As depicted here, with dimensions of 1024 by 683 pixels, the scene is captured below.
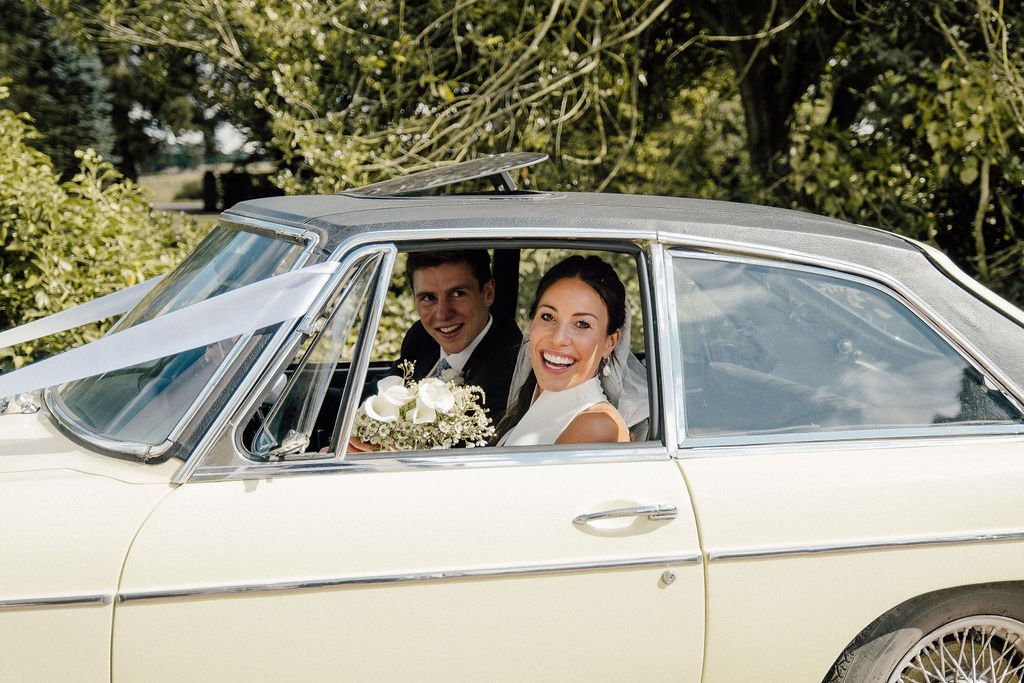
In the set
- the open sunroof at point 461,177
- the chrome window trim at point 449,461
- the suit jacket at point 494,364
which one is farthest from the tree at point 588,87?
the chrome window trim at point 449,461

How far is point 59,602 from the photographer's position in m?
2.13

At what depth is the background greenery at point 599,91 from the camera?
249 inches

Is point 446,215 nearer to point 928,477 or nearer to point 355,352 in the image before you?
point 355,352

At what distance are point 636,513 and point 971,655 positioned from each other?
1.10m

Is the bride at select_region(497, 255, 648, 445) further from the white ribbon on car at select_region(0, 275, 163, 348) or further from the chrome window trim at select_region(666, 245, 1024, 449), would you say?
the white ribbon on car at select_region(0, 275, 163, 348)

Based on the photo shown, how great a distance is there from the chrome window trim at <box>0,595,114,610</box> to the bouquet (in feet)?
2.63

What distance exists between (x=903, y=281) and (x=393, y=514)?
1525 millimetres

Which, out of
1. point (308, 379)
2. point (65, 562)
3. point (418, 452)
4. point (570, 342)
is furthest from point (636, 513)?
point (65, 562)

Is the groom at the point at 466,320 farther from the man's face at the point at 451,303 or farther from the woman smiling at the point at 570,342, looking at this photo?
the woman smiling at the point at 570,342

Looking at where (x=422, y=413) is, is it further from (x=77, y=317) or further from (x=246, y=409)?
(x=77, y=317)

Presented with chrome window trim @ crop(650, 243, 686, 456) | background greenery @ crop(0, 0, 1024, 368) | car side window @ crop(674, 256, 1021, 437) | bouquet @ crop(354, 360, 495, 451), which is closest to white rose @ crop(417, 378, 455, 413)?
bouquet @ crop(354, 360, 495, 451)

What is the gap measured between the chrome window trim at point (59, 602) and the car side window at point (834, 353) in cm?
164

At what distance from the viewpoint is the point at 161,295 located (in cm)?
304

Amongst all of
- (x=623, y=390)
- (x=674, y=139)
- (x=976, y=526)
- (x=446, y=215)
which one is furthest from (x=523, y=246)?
(x=674, y=139)
